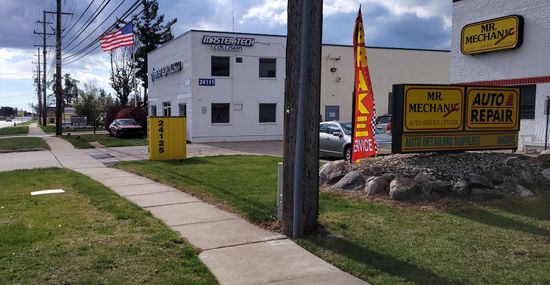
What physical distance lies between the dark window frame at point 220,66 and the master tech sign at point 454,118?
2163 centimetres

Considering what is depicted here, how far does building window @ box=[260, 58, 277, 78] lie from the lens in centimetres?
3216

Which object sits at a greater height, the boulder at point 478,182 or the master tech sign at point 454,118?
the master tech sign at point 454,118

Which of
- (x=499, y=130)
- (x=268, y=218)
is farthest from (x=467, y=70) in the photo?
(x=268, y=218)

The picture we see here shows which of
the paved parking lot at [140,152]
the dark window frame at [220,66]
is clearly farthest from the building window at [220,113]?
the paved parking lot at [140,152]

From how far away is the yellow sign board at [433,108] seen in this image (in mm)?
10273

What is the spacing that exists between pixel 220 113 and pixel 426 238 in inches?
1010

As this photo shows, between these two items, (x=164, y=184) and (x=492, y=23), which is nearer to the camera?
(x=164, y=184)

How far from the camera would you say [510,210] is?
7895mm

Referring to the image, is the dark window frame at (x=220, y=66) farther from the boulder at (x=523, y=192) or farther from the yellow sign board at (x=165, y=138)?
the boulder at (x=523, y=192)

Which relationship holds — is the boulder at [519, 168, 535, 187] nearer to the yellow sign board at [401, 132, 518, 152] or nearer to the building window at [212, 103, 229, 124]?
the yellow sign board at [401, 132, 518, 152]

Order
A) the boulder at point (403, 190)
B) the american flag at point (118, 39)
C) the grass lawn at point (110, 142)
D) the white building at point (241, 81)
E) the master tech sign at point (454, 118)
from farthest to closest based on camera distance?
the white building at point (241, 81)
the american flag at point (118, 39)
the grass lawn at point (110, 142)
the master tech sign at point (454, 118)
the boulder at point (403, 190)

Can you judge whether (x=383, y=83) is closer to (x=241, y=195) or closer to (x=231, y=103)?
(x=231, y=103)

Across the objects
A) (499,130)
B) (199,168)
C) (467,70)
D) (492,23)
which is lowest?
(199,168)

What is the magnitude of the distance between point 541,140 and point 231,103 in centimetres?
1821
